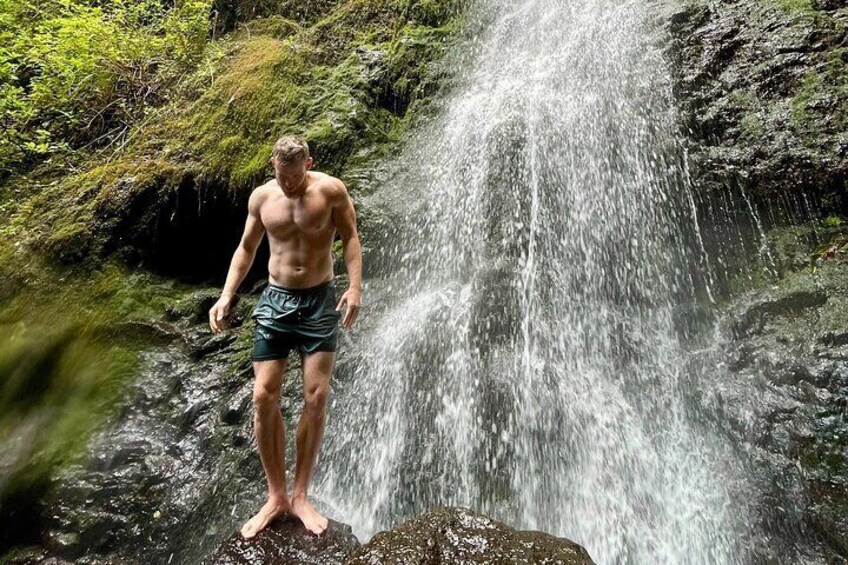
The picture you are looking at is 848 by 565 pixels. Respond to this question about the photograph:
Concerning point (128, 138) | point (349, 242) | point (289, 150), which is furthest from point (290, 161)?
point (128, 138)

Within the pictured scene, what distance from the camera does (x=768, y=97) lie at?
485 centimetres

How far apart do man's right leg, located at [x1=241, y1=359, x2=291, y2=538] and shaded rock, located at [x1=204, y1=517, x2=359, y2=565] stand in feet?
0.33

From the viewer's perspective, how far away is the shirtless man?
282cm

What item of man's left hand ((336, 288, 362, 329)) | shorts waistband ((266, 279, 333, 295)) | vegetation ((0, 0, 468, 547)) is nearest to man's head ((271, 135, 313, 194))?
shorts waistband ((266, 279, 333, 295))

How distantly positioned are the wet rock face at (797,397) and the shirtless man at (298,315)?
308 centimetres

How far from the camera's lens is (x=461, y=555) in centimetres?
216

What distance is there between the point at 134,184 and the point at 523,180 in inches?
182

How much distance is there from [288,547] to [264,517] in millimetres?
253

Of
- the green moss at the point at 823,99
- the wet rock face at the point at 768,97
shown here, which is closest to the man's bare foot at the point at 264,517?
the wet rock face at the point at 768,97

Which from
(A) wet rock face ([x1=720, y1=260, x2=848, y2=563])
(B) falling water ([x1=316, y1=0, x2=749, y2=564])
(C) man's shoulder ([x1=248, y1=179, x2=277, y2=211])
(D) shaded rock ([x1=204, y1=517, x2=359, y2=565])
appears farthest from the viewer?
(B) falling water ([x1=316, y1=0, x2=749, y2=564])

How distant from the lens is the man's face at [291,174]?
2.73 metres

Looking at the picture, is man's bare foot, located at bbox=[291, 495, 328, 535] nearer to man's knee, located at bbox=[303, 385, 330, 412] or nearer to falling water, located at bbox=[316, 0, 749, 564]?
man's knee, located at bbox=[303, 385, 330, 412]

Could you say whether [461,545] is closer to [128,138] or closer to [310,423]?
[310,423]

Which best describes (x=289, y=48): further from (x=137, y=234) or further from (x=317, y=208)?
(x=317, y=208)
